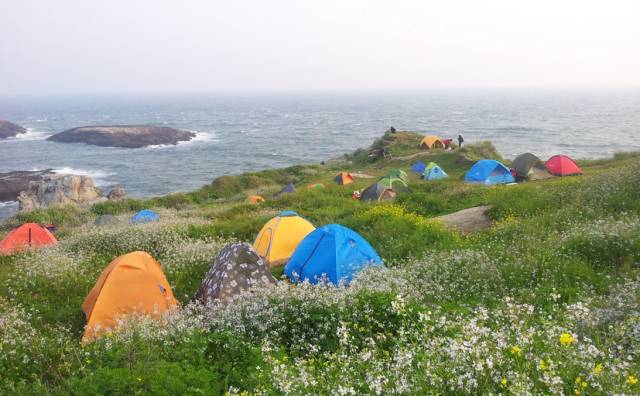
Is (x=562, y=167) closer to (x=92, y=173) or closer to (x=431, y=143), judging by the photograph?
(x=431, y=143)

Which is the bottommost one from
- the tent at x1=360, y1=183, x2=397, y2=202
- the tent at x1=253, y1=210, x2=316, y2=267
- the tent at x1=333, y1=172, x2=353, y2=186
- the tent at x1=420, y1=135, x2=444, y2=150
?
the tent at x1=333, y1=172, x2=353, y2=186

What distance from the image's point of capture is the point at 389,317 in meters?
6.61

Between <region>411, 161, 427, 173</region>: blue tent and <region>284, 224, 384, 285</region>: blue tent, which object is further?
<region>411, 161, 427, 173</region>: blue tent

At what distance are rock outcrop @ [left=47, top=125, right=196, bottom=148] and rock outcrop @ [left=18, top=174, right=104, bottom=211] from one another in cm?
5386

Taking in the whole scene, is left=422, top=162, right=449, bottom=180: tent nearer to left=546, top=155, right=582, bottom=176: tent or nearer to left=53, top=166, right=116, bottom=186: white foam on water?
left=546, top=155, right=582, bottom=176: tent

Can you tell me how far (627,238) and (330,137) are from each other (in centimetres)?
10030

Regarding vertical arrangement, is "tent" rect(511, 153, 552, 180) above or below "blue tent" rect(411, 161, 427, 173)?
above

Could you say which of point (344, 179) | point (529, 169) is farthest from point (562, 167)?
point (344, 179)

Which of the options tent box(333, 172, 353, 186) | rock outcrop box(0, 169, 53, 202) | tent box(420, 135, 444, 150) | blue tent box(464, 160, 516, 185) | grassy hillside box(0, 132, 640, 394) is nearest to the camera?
grassy hillside box(0, 132, 640, 394)

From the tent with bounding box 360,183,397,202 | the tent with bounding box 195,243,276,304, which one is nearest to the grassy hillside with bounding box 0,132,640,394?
the tent with bounding box 195,243,276,304

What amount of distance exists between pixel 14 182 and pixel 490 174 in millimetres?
64254

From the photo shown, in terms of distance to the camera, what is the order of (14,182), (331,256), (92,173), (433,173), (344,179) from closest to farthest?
(331,256) → (433,173) → (344,179) → (14,182) → (92,173)

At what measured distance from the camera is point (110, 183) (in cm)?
6538

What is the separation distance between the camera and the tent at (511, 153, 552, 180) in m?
31.9
